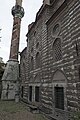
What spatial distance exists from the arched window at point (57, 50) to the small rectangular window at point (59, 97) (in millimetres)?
1982

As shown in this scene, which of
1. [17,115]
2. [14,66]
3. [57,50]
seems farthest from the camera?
[14,66]

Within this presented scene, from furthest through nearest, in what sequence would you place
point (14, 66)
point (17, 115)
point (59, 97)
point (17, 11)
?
point (17, 11), point (14, 66), point (17, 115), point (59, 97)

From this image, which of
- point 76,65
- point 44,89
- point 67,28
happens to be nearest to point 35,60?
point 44,89

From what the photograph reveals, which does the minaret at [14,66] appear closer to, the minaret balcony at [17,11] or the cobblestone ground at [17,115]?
the minaret balcony at [17,11]

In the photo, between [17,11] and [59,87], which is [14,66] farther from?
[59,87]

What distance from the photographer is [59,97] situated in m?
7.61

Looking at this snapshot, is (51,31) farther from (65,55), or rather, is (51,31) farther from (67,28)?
(65,55)

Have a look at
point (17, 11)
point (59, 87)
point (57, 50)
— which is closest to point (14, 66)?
point (17, 11)

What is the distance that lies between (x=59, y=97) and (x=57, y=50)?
10.3 feet

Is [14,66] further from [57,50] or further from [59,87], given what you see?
[59,87]

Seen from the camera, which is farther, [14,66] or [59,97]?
[14,66]

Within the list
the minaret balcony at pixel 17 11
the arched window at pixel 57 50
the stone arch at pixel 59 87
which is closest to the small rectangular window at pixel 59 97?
the stone arch at pixel 59 87

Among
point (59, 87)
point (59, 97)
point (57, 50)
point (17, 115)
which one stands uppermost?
point (57, 50)

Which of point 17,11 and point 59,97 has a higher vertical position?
point 17,11
